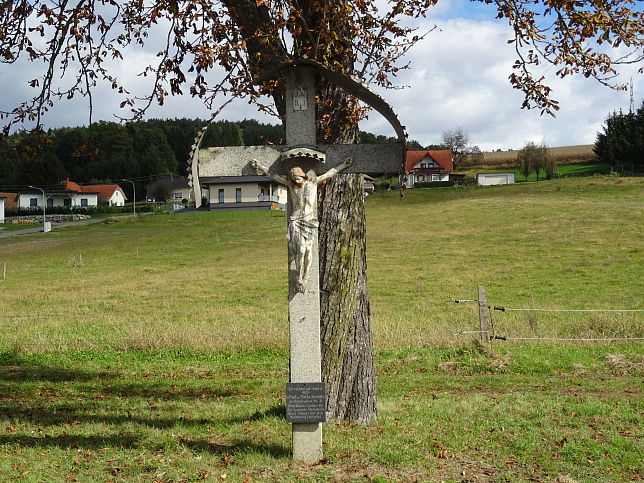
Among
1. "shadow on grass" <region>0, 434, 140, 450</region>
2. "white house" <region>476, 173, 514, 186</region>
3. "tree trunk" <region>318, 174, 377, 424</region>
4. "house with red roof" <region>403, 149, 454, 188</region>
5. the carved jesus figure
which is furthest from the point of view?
"house with red roof" <region>403, 149, 454, 188</region>

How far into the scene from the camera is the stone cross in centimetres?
649

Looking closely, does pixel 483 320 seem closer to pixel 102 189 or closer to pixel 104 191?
pixel 104 191

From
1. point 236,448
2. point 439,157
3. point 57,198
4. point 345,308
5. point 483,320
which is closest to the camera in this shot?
point 236,448

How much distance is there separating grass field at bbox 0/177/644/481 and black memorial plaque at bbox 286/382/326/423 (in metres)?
0.48

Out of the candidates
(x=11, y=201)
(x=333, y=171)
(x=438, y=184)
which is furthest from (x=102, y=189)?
(x=333, y=171)

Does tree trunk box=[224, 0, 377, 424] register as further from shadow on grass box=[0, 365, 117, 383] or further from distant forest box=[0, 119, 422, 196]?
distant forest box=[0, 119, 422, 196]

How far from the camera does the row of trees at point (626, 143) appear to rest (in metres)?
73.8

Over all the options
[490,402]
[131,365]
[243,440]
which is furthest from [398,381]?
[131,365]

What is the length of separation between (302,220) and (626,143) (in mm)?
77355

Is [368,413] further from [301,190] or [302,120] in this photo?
[302,120]

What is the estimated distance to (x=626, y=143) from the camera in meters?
74.9

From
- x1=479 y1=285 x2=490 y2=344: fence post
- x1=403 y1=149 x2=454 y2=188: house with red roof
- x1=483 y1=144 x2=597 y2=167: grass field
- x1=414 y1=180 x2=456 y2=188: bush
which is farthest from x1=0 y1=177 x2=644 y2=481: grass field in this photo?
x1=483 y1=144 x2=597 y2=167: grass field

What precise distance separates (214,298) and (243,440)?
17230 millimetres

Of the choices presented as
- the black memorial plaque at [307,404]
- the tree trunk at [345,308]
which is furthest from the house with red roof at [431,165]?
the black memorial plaque at [307,404]
